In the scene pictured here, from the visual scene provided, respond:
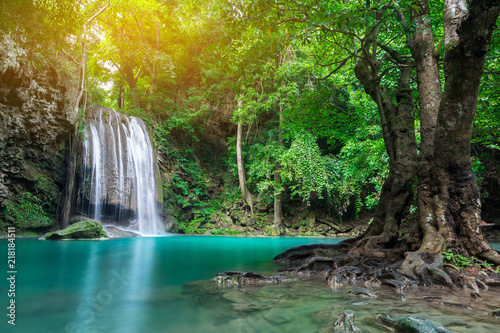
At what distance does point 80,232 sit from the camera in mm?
10789

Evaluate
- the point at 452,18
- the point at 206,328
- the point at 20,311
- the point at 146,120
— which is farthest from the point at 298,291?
the point at 146,120

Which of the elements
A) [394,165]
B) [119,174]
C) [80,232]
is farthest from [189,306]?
[119,174]

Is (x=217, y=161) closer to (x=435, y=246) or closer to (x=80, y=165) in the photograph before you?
(x=80, y=165)

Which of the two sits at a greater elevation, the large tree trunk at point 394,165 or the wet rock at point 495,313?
the large tree trunk at point 394,165

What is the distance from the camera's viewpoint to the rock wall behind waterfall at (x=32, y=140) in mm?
11320

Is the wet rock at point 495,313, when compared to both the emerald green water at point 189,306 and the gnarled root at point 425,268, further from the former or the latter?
the gnarled root at point 425,268

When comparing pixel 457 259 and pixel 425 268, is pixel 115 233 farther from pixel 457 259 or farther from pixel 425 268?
pixel 457 259

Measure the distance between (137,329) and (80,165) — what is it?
13957 millimetres

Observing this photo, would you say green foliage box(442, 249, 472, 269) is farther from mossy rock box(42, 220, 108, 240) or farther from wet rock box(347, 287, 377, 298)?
mossy rock box(42, 220, 108, 240)

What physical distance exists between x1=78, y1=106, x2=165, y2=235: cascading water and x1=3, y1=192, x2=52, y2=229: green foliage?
→ 1.53 m

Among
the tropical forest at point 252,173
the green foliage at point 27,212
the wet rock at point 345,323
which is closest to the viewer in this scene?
the wet rock at point 345,323

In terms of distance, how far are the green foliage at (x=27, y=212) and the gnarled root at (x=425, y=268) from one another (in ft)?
48.2

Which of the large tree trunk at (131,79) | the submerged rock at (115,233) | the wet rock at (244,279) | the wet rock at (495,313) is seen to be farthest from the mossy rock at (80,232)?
the large tree trunk at (131,79)

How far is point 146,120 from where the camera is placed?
743 inches
